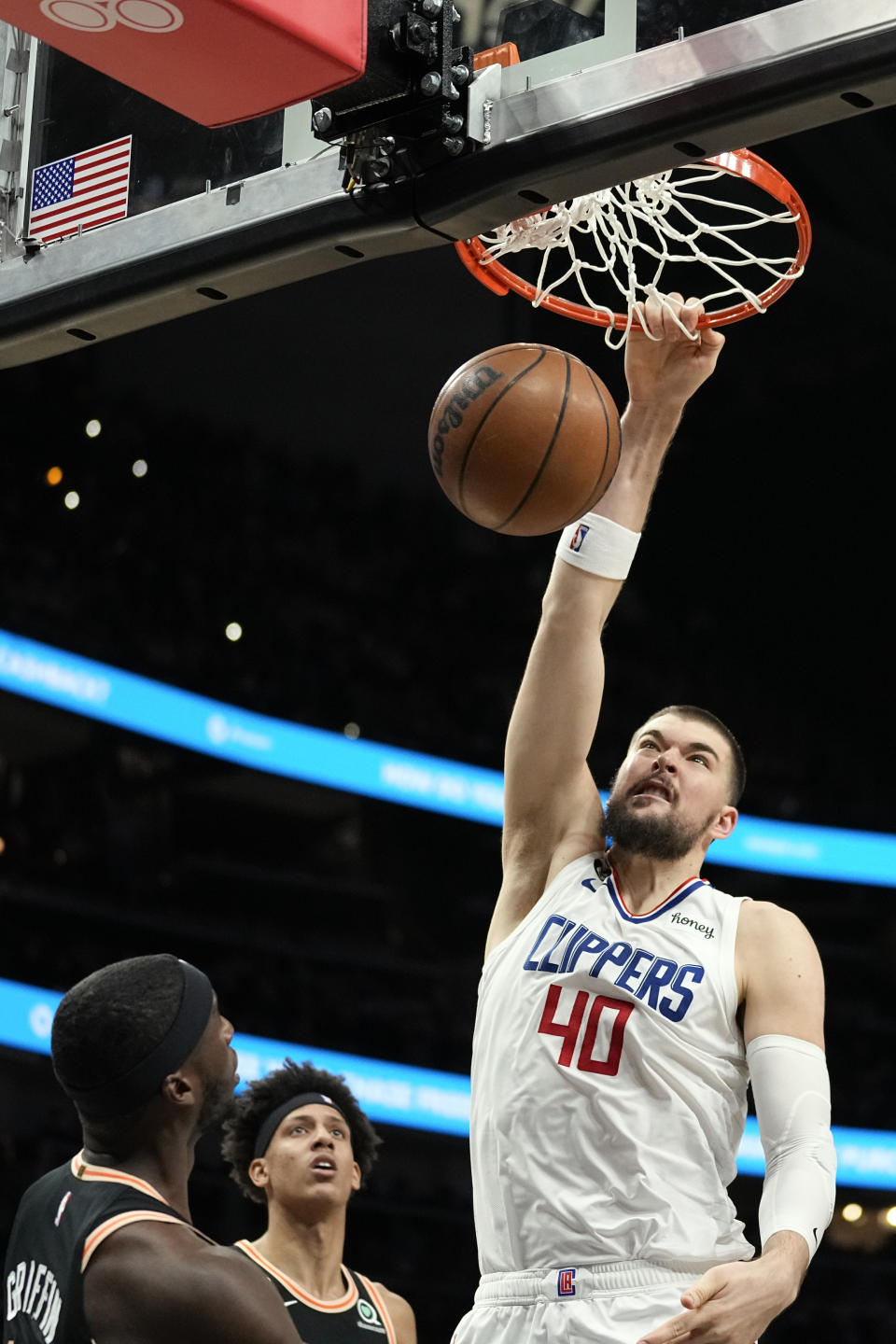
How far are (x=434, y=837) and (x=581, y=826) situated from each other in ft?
34.1

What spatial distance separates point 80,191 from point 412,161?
769 millimetres

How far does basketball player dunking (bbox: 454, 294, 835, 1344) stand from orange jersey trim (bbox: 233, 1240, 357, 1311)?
1687 mm

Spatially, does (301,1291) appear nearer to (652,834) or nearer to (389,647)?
(652,834)

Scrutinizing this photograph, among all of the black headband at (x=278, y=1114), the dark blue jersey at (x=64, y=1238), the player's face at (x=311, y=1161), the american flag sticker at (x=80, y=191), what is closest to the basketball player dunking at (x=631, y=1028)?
the dark blue jersey at (x=64, y=1238)

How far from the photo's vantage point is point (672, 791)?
3594mm

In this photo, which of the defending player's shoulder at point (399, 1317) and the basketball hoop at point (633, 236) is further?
the defending player's shoulder at point (399, 1317)

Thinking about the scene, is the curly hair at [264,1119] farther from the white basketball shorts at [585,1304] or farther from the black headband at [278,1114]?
the white basketball shorts at [585,1304]

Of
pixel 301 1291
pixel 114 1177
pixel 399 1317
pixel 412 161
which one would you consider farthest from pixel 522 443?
pixel 399 1317

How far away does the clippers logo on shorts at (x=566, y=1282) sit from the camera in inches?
123

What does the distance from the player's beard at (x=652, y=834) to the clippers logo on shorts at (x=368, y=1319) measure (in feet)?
7.23

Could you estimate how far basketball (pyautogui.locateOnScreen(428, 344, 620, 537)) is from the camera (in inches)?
128

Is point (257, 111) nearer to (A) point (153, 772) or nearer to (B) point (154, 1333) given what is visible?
(B) point (154, 1333)

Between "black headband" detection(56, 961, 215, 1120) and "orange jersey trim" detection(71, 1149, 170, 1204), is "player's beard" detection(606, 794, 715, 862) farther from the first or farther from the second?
"orange jersey trim" detection(71, 1149, 170, 1204)

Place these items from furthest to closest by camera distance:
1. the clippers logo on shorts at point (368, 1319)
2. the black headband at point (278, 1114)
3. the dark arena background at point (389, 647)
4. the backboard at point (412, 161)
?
1. the dark arena background at point (389, 647)
2. the black headband at point (278, 1114)
3. the clippers logo on shorts at point (368, 1319)
4. the backboard at point (412, 161)
